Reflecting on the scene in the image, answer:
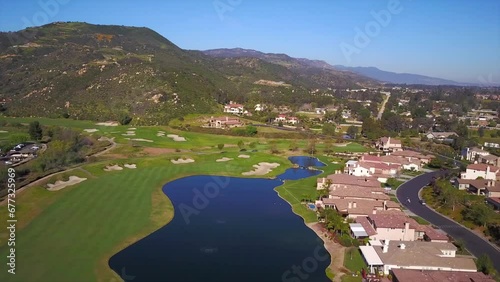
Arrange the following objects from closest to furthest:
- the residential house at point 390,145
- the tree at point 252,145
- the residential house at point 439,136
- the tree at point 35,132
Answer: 1. the tree at point 35,132
2. the tree at point 252,145
3. the residential house at point 390,145
4. the residential house at point 439,136

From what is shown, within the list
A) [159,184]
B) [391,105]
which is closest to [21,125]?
[159,184]

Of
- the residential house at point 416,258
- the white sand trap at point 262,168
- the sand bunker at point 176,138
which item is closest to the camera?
the residential house at point 416,258

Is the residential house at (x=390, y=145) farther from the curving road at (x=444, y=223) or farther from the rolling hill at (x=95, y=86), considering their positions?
the rolling hill at (x=95, y=86)


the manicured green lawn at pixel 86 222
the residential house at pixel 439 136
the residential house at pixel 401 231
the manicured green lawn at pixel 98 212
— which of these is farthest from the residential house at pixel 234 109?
the residential house at pixel 401 231

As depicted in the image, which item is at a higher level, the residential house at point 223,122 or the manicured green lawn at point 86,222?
the residential house at point 223,122

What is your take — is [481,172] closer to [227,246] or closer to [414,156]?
[414,156]

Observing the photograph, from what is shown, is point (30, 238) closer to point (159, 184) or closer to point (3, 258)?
point (3, 258)

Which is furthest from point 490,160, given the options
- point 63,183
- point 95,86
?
point 95,86
